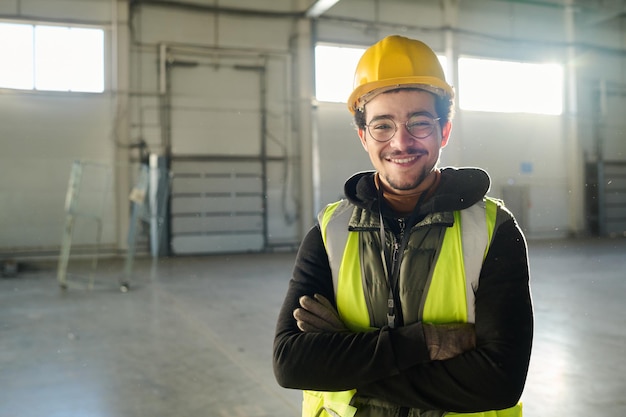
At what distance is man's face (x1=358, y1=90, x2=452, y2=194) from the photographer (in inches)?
49.7

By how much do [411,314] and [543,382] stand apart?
2.86 metres

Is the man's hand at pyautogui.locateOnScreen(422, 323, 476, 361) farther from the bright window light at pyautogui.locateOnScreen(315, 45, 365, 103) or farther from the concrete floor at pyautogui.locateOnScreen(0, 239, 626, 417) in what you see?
the bright window light at pyautogui.locateOnScreen(315, 45, 365, 103)

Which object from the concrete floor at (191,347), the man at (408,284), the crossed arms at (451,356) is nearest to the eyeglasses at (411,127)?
the man at (408,284)

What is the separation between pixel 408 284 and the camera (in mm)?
1198

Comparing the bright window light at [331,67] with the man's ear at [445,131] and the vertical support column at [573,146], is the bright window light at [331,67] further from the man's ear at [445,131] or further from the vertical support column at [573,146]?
the man's ear at [445,131]

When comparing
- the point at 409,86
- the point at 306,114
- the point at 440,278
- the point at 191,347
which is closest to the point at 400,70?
the point at 409,86

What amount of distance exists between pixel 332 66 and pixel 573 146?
6465 millimetres

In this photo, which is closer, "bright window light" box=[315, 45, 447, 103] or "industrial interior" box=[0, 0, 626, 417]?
"industrial interior" box=[0, 0, 626, 417]

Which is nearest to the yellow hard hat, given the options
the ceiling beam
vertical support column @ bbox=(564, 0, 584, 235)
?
the ceiling beam

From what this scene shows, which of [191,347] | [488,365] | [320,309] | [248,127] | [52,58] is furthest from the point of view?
[248,127]

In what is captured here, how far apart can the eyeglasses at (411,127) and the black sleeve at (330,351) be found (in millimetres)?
311

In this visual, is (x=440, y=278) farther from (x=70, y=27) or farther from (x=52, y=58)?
(x=70, y=27)

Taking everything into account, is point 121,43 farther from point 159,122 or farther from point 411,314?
point 411,314

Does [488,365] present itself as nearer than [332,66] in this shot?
Yes
